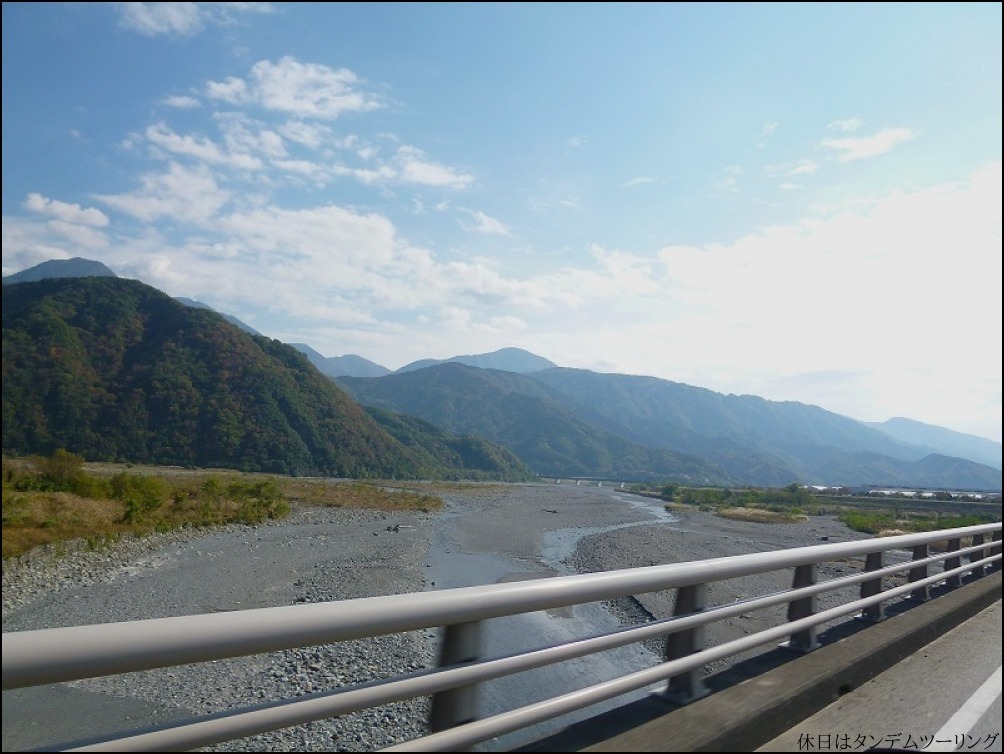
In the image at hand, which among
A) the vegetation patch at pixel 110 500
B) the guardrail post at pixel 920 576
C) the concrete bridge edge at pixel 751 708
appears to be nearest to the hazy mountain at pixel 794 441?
the guardrail post at pixel 920 576

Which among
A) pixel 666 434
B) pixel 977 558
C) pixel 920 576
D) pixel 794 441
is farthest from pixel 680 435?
pixel 920 576

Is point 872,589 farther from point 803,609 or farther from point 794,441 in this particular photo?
point 794,441

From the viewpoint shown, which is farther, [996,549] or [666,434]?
[666,434]

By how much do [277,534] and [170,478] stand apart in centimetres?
383

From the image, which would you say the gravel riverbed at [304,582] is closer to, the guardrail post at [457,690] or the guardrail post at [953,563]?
the guardrail post at [457,690]

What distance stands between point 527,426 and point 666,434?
2405 centimetres

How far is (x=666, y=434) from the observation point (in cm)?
7756

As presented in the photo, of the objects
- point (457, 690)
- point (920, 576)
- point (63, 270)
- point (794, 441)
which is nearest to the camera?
point (457, 690)

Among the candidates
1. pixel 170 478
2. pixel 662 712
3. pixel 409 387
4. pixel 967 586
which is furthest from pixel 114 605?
pixel 409 387

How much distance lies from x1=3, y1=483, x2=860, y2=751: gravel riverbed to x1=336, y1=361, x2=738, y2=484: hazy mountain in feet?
28.8

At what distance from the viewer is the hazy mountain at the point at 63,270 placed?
69.2ft

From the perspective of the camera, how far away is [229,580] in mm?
13922

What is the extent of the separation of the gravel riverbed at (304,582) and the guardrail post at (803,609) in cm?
62

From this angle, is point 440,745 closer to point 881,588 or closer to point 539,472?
point 881,588
